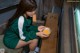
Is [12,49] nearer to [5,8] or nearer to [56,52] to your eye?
[56,52]

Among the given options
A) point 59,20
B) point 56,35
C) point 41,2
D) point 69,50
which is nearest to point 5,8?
point 41,2

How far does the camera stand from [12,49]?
184cm

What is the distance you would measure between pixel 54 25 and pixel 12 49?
20.5 inches

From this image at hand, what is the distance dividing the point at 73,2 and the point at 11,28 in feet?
3.06

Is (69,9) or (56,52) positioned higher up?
Result: (69,9)

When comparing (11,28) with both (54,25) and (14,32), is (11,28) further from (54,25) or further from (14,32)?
(54,25)

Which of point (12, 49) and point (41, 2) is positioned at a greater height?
point (41, 2)

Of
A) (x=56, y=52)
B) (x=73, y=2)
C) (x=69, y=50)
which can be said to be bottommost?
(x=56, y=52)

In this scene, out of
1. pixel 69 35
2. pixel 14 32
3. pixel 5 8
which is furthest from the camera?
pixel 5 8

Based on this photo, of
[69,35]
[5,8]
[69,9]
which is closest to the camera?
[69,35]

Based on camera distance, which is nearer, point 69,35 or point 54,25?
point 69,35

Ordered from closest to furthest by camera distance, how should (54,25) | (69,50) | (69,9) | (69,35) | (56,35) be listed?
(69,50) < (69,35) < (56,35) < (54,25) < (69,9)

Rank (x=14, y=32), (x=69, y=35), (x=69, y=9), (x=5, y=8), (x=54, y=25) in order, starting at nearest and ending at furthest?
(x=69, y=35) < (x=14, y=32) < (x=54, y=25) < (x=69, y=9) < (x=5, y=8)

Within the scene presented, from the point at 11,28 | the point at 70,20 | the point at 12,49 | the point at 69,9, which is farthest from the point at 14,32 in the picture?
the point at 69,9
